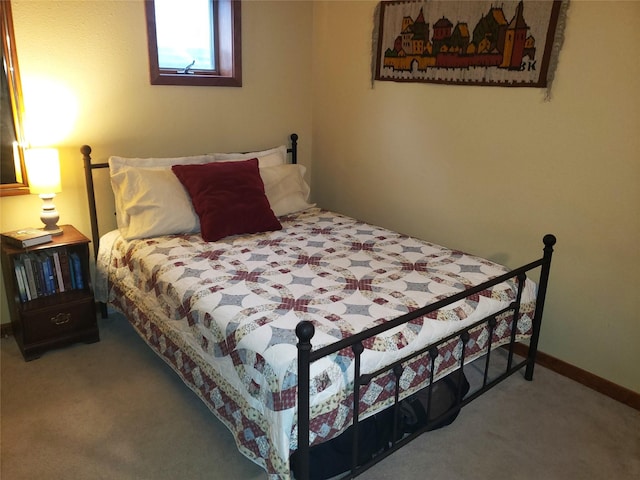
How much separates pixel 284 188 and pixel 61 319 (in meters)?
1.47

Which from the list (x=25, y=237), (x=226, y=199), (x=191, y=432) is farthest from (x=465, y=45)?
(x=25, y=237)

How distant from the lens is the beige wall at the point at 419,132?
232cm

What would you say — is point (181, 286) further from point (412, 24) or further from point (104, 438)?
point (412, 24)

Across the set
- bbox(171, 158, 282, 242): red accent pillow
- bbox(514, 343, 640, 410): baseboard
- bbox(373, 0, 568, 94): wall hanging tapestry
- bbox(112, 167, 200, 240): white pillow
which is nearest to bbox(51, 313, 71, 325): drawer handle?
bbox(112, 167, 200, 240): white pillow

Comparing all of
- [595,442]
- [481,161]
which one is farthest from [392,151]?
[595,442]

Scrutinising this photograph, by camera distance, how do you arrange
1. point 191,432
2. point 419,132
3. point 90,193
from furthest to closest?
point 419,132 → point 90,193 → point 191,432

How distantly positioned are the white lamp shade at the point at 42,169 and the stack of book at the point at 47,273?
1.08 feet

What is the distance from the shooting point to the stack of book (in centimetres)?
255

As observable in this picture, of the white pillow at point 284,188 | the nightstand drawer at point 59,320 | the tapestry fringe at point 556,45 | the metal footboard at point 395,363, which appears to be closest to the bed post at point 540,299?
the metal footboard at point 395,363

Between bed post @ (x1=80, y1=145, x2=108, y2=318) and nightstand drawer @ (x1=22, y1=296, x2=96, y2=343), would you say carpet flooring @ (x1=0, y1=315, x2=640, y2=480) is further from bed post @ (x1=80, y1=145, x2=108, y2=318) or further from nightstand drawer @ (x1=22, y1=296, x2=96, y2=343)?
bed post @ (x1=80, y1=145, x2=108, y2=318)

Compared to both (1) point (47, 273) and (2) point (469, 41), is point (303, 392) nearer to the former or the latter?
(1) point (47, 273)

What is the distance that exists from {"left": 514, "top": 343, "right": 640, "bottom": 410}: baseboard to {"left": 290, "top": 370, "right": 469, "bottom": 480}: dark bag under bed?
2.55 ft

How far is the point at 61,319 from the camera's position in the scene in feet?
8.73

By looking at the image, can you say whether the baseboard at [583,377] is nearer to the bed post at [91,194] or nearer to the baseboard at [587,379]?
the baseboard at [587,379]
